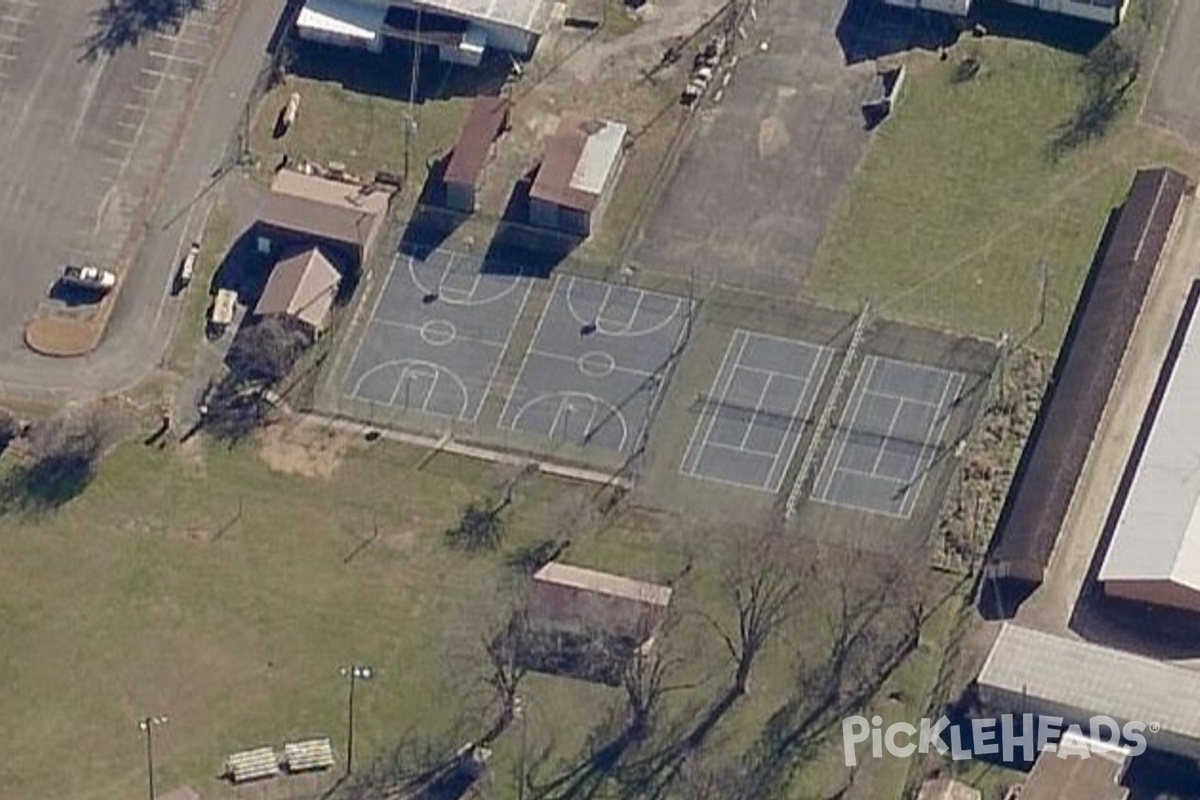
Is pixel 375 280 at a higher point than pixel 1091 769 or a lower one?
higher

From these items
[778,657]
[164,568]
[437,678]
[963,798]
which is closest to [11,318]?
[164,568]

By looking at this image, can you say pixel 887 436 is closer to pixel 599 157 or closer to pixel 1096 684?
pixel 1096 684

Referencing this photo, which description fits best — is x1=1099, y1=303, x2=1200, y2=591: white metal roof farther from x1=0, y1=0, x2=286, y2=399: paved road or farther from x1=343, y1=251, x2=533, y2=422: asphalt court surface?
x1=0, y1=0, x2=286, y2=399: paved road

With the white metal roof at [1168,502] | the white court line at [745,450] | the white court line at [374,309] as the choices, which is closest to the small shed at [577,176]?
the white court line at [374,309]

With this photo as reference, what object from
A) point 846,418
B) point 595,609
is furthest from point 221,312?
point 846,418

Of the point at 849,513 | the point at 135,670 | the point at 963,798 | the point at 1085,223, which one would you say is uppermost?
the point at 1085,223

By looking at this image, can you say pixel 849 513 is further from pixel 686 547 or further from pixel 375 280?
pixel 375 280

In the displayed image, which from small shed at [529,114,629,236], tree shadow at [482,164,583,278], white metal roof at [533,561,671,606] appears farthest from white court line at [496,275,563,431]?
white metal roof at [533,561,671,606]
